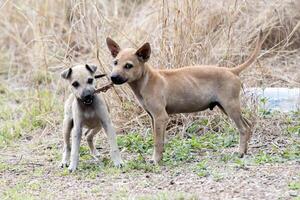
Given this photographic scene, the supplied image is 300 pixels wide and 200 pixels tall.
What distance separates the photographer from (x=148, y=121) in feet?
27.2

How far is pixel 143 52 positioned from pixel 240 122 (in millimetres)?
1101

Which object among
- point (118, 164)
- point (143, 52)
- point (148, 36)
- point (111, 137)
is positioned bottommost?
point (118, 164)

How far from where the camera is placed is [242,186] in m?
6.00

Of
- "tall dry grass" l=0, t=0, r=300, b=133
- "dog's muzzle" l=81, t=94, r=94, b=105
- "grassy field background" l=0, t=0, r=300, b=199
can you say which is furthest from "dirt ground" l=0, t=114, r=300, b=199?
"tall dry grass" l=0, t=0, r=300, b=133

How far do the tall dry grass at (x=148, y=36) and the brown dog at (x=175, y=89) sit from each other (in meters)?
1.22

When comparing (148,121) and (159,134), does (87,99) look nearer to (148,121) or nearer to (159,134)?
(159,134)

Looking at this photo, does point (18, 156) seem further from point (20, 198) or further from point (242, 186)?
point (242, 186)

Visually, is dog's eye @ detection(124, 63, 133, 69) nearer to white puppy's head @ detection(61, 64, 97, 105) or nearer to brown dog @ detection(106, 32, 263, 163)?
brown dog @ detection(106, 32, 263, 163)

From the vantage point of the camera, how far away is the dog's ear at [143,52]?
6840mm

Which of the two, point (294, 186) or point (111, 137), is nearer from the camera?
point (294, 186)

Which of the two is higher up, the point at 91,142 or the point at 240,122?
the point at 240,122

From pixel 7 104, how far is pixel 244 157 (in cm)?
419

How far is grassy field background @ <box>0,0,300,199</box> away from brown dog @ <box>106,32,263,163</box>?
348 mm

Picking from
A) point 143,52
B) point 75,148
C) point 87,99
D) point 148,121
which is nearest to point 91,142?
point 75,148
